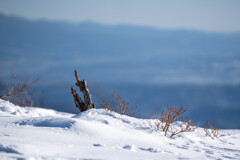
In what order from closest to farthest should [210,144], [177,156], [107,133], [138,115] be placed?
[177,156]
[107,133]
[210,144]
[138,115]

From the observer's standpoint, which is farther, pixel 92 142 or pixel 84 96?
pixel 84 96

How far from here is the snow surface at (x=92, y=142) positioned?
3636 mm

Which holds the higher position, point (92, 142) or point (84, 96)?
point (84, 96)

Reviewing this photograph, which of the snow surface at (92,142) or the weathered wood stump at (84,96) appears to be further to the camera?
the weathered wood stump at (84,96)

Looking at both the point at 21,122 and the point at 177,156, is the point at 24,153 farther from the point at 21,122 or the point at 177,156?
the point at 177,156

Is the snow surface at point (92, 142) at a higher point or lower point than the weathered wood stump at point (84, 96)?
lower

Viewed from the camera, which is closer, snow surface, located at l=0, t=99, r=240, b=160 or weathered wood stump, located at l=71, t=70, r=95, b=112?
snow surface, located at l=0, t=99, r=240, b=160

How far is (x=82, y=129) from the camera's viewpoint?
471 cm

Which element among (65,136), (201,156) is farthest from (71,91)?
Answer: (201,156)

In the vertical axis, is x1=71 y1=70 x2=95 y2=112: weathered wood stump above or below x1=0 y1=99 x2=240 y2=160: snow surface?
above

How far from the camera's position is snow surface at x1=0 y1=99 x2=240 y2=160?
364 centimetres

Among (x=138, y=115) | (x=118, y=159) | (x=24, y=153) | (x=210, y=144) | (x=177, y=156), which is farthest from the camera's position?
(x=138, y=115)

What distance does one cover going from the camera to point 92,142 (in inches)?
171

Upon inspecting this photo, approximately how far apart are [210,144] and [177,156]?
200 cm
